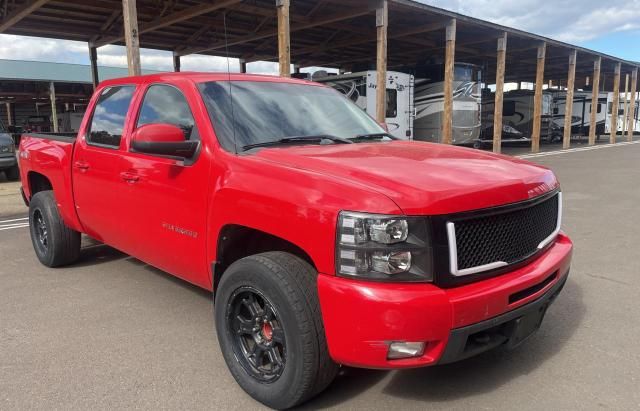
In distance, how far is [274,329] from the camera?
2.66 meters

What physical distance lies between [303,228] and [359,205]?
0.32m

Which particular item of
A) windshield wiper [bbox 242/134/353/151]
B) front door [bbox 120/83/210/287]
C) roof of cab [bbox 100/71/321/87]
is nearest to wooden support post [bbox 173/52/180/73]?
roof of cab [bbox 100/71/321/87]

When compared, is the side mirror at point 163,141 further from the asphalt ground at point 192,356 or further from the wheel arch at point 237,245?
the asphalt ground at point 192,356

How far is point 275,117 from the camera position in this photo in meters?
3.48

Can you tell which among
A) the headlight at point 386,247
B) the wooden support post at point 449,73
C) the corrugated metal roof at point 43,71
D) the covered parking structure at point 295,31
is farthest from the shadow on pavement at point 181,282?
the corrugated metal roof at point 43,71

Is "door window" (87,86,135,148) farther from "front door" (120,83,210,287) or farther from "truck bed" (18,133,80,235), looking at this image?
"truck bed" (18,133,80,235)

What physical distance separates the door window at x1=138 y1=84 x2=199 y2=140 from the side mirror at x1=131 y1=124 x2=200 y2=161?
0.13 metres

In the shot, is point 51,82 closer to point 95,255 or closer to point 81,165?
point 95,255

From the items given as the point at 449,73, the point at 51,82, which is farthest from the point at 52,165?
the point at 51,82

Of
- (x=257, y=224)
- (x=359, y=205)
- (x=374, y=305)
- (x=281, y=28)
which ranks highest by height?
(x=281, y=28)

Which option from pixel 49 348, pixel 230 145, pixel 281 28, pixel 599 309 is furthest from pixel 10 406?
pixel 281 28

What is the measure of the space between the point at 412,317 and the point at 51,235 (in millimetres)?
4293

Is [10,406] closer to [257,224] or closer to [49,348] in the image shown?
[49,348]

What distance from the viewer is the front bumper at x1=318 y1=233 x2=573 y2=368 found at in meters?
2.21
